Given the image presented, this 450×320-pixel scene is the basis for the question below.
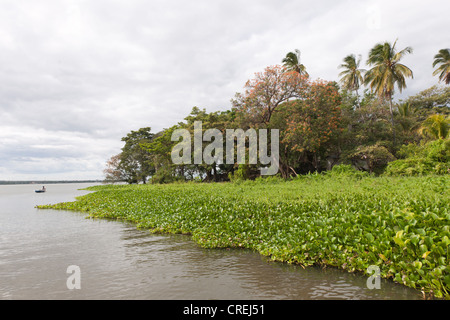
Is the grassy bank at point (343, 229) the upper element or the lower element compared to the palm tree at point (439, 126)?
lower

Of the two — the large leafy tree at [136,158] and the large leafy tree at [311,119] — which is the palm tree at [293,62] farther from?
the large leafy tree at [136,158]

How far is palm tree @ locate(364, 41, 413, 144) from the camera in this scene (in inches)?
851

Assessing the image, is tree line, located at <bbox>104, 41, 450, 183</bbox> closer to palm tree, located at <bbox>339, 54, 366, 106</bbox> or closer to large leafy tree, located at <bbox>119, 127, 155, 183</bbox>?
palm tree, located at <bbox>339, 54, 366, 106</bbox>

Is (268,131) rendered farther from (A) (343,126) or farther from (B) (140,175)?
(B) (140,175)

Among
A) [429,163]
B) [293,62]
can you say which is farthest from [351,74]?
[429,163]

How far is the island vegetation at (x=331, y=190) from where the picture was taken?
5.12m

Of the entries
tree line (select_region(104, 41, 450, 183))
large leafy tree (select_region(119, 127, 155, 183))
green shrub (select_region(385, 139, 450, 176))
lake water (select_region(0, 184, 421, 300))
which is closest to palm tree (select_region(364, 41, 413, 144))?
tree line (select_region(104, 41, 450, 183))

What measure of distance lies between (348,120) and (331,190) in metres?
14.1

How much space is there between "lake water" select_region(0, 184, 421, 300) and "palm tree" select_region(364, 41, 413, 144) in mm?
19987

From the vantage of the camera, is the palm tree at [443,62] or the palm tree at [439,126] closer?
the palm tree at [439,126]

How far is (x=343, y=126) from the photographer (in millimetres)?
22156

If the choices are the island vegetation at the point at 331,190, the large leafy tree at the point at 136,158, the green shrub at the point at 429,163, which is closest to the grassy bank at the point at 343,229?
the island vegetation at the point at 331,190

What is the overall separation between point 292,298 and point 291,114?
17076 millimetres
